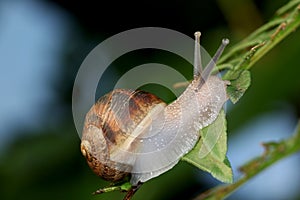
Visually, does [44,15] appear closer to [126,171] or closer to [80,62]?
[80,62]

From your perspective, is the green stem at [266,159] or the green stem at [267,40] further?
Result: the green stem at [267,40]

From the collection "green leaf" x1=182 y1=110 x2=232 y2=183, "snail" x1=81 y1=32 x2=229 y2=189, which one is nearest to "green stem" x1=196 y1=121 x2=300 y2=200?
"green leaf" x1=182 y1=110 x2=232 y2=183

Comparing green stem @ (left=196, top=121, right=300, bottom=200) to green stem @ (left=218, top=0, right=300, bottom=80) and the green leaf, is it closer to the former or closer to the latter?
the green leaf

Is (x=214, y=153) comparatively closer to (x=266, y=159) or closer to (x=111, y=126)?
(x=266, y=159)

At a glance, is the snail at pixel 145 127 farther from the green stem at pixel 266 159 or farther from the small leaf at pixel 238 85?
the green stem at pixel 266 159

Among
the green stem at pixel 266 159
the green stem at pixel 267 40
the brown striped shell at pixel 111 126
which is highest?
the green stem at pixel 267 40

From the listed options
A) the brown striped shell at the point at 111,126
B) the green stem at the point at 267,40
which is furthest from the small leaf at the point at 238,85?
the brown striped shell at the point at 111,126

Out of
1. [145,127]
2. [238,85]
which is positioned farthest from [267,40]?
[145,127]
